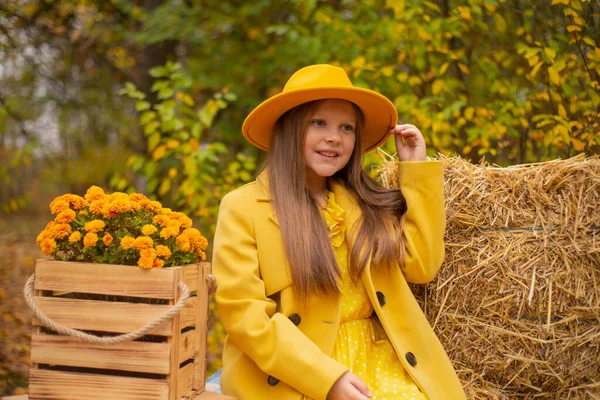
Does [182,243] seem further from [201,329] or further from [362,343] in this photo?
A: [362,343]

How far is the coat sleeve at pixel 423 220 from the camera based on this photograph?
7.79 feet

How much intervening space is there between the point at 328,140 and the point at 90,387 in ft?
3.98

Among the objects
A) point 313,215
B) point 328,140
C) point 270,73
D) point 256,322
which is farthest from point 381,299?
point 270,73

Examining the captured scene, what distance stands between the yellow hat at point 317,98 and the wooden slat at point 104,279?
2.75 feet

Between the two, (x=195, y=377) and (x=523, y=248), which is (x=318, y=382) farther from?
(x=523, y=248)

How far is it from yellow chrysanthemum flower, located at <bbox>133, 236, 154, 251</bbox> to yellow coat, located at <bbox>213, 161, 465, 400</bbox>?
0.40 meters

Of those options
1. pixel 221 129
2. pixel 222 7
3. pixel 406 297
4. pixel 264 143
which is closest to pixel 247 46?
pixel 222 7

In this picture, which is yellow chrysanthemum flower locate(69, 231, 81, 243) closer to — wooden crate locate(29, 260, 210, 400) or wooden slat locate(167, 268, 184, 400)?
wooden crate locate(29, 260, 210, 400)

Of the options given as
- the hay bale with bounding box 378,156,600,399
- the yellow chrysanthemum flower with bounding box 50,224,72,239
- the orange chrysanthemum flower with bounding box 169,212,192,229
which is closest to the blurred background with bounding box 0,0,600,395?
the hay bale with bounding box 378,156,600,399

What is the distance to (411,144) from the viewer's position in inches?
100

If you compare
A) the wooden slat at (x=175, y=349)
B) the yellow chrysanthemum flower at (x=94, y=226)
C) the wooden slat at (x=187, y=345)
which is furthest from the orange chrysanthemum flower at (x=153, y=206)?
the wooden slat at (x=187, y=345)

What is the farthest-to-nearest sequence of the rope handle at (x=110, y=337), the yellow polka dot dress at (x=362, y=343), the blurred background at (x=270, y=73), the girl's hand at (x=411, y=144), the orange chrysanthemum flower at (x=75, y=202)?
1. the blurred background at (x=270, y=73)
2. the girl's hand at (x=411, y=144)
3. the yellow polka dot dress at (x=362, y=343)
4. the orange chrysanthemum flower at (x=75, y=202)
5. the rope handle at (x=110, y=337)

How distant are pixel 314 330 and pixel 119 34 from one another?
5.87 meters

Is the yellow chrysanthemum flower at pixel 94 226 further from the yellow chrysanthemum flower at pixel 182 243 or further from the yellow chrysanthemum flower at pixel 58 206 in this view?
the yellow chrysanthemum flower at pixel 182 243
